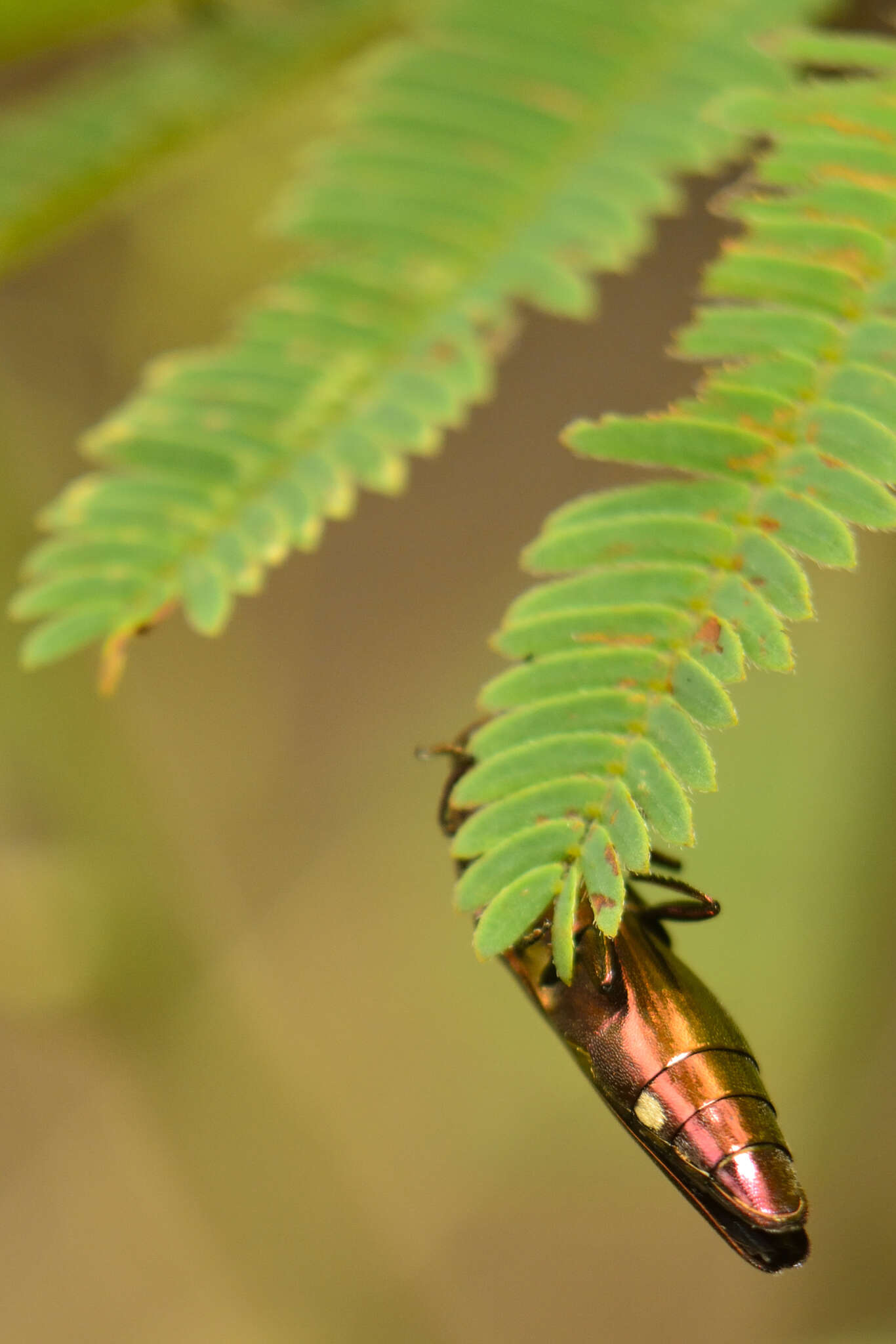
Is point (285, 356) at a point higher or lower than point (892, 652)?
higher

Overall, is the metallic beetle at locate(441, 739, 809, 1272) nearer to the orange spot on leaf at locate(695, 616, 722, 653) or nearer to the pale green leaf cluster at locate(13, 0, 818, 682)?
the orange spot on leaf at locate(695, 616, 722, 653)

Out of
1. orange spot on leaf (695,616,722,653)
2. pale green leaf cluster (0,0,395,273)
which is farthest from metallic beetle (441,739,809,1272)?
pale green leaf cluster (0,0,395,273)

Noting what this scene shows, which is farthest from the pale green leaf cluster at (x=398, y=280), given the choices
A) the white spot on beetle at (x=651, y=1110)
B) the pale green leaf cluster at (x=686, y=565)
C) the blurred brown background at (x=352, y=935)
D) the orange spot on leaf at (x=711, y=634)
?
the blurred brown background at (x=352, y=935)

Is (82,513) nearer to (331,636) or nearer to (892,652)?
(892,652)

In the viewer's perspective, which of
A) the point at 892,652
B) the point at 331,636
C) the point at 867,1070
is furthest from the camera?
the point at 331,636

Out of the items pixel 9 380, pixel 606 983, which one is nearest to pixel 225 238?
pixel 9 380

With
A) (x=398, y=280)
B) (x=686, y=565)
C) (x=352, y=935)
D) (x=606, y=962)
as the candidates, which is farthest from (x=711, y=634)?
(x=352, y=935)

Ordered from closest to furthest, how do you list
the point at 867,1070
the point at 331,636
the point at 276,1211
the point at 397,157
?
the point at 397,157 < the point at 867,1070 < the point at 276,1211 < the point at 331,636
